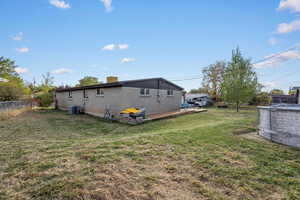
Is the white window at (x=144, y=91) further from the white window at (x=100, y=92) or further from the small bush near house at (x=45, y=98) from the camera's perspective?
the small bush near house at (x=45, y=98)

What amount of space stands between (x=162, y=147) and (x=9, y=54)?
29005 millimetres

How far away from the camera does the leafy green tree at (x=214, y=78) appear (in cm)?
3114

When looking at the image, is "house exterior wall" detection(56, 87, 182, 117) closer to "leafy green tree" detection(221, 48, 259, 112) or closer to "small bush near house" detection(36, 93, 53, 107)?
"small bush near house" detection(36, 93, 53, 107)

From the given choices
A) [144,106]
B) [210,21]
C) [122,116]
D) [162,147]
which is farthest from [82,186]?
[210,21]

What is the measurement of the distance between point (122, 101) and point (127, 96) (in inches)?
23.2

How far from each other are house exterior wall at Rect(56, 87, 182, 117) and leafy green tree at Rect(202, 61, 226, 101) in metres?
19.8

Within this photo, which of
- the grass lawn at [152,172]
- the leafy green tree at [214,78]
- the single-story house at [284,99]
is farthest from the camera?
the leafy green tree at [214,78]

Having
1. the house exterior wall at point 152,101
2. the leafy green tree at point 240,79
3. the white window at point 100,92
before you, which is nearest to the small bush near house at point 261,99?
the leafy green tree at point 240,79

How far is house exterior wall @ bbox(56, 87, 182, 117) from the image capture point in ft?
36.4

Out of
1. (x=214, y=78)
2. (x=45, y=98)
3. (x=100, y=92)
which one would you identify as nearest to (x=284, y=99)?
(x=214, y=78)

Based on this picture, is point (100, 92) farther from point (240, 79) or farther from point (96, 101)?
point (240, 79)

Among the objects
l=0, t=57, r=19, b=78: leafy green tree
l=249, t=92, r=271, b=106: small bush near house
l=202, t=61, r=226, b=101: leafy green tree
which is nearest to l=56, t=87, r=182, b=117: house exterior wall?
l=0, t=57, r=19, b=78: leafy green tree

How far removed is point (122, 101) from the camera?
427 inches

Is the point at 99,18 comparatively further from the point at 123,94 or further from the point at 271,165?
the point at 271,165
